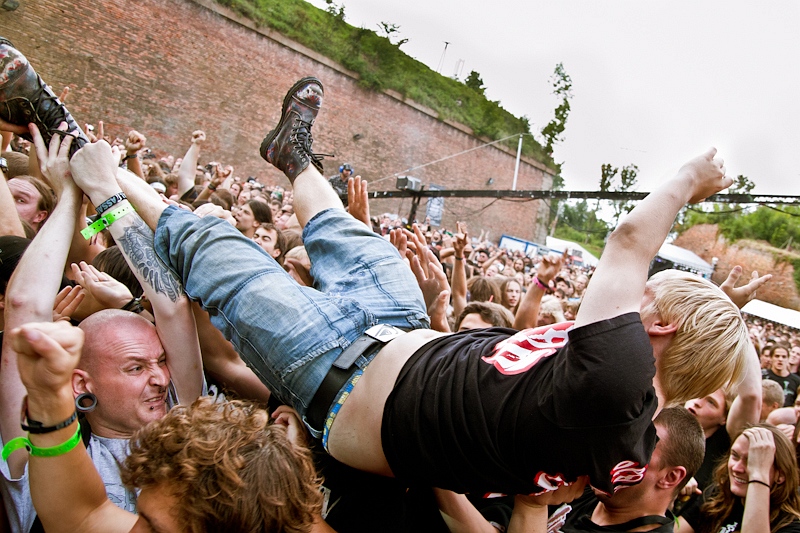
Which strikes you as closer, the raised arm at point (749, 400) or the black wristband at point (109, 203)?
the black wristband at point (109, 203)

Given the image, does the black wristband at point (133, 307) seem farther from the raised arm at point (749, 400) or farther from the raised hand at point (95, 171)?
the raised arm at point (749, 400)

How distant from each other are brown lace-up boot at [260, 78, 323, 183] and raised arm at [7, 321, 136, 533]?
1.60m

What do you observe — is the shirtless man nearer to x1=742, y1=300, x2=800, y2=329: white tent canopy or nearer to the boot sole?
the boot sole

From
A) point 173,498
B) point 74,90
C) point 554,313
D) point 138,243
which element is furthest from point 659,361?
point 74,90

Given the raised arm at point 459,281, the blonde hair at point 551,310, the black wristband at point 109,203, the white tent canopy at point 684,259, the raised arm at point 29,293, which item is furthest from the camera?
the white tent canopy at point 684,259

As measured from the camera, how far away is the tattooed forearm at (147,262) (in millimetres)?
1910

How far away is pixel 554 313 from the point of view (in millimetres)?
4484

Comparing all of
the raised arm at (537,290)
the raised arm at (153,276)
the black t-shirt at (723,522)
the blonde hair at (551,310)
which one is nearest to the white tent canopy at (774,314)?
the blonde hair at (551,310)

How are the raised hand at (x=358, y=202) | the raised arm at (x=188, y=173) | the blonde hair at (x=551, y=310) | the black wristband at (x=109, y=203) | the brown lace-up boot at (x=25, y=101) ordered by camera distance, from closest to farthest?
the black wristband at (x=109, y=203) < the brown lace-up boot at (x=25, y=101) < the raised hand at (x=358, y=202) < the blonde hair at (x=551, y=310) < the raised arm at (x=188, y=173)

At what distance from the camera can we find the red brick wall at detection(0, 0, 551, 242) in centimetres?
1173

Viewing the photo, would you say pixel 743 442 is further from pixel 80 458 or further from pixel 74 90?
pixel 74 90

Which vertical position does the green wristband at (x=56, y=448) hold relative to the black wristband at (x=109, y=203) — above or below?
below

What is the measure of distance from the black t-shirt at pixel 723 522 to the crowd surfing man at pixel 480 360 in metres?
1.18

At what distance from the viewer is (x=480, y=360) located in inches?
65.5
